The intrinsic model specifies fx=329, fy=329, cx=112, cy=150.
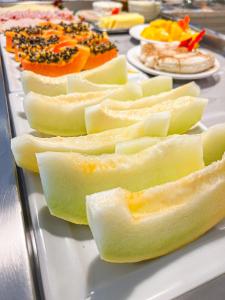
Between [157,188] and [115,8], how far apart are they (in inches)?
76.7

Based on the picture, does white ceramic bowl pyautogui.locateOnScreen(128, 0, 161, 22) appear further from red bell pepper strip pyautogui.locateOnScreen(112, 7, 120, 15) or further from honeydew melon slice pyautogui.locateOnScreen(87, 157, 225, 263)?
honeydew melon slice pyautogui.locateOnScreen(87, 157, 225, 263)

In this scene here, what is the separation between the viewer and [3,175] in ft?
2.16

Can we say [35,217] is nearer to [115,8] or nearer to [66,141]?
[66,141]

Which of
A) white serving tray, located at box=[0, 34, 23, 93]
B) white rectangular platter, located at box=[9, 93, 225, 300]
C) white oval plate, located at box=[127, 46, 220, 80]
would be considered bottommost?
white oval plate, located at box=[127, 46, 220, 80]

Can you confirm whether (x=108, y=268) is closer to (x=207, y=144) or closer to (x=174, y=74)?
(x=207, y=144)

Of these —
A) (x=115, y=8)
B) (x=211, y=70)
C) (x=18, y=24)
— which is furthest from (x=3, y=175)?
(x=115, y=8)

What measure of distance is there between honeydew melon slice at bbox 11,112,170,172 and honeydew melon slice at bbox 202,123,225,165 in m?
0.09

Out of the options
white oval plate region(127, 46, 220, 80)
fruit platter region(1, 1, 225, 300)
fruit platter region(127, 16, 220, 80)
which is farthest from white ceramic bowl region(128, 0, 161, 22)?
fruit platter region(1, 1, 225, 300)

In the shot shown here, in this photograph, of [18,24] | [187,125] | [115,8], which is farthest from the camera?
[115,8]

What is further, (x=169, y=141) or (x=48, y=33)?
(x=48, y=33)

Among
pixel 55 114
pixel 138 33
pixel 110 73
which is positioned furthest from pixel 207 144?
pixel 138 33

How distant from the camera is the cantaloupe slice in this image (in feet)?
2.95

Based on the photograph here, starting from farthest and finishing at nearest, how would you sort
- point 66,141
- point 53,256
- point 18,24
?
point 18,24 < point 66,141 < point 53,256

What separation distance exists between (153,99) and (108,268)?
477mm
